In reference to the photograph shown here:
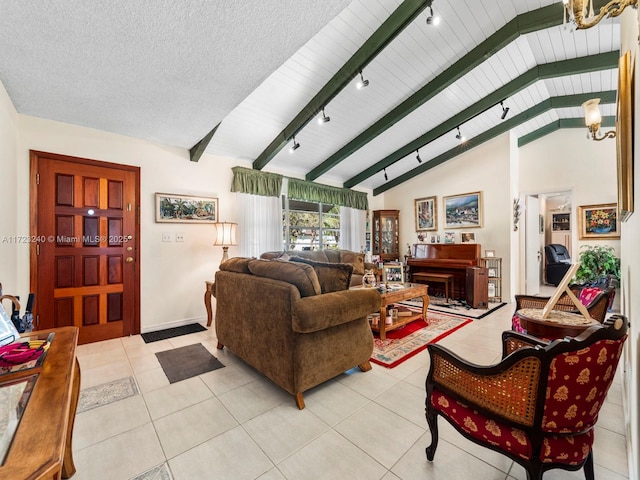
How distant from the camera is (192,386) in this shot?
7.46 ft

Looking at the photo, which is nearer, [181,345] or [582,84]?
[181,345]

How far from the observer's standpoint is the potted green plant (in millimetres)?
4758

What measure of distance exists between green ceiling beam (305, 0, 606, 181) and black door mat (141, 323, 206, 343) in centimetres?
366

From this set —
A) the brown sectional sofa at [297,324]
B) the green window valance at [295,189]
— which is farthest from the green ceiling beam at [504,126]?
the brown sectional sofa at [297,324]

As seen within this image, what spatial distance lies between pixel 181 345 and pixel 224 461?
1946mm

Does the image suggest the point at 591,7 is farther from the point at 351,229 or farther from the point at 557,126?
the point at 557,126

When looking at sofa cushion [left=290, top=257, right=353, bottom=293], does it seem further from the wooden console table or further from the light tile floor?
the wooden console table

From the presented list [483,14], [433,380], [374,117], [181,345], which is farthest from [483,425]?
[374,117]

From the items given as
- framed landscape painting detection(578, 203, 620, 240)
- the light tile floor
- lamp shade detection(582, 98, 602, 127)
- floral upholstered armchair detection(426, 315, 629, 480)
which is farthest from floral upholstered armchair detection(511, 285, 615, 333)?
framed landscape painting detection(578, 203, 620, 240)

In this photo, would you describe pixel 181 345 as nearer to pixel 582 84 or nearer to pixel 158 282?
pixel 158 282

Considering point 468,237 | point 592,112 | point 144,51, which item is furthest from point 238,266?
point 468,237

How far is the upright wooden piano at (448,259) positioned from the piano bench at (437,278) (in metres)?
0.14

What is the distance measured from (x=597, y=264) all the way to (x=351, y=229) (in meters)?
4.49

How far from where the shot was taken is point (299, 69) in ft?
10.0
